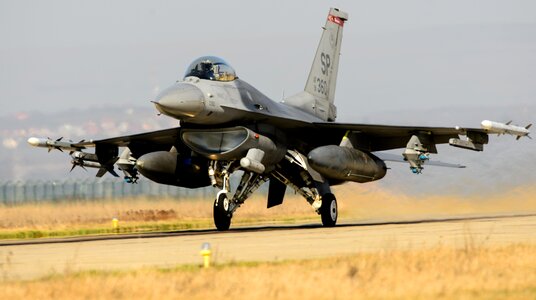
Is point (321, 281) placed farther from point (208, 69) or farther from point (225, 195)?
point (225, 195)

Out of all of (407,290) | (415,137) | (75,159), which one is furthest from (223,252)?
(75,159)

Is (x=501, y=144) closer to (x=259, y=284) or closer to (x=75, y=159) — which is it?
(x=75, y=159)

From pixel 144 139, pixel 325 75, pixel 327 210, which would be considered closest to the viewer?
pixel 327 210

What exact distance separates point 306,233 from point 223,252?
17.3ft

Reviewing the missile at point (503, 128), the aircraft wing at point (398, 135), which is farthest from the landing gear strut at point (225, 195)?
the missile at point (503, 128)

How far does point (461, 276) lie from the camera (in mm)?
12742

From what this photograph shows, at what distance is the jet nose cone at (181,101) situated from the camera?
22.5 metres

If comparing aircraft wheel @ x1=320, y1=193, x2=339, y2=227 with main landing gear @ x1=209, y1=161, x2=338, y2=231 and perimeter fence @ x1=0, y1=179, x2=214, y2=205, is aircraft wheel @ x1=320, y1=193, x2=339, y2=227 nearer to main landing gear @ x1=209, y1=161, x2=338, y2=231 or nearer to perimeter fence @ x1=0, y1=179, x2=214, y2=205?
main landing gear @ x1=209, y1=161, x2=338, y2=231

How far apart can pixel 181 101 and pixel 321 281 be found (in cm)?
1094

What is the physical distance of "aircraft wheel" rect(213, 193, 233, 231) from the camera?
24.9 meters

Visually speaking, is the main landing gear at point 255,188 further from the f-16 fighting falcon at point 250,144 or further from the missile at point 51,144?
the missile at point 51,144

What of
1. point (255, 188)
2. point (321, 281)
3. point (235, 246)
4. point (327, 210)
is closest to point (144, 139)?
point (255, 188)

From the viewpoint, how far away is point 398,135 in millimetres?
27078

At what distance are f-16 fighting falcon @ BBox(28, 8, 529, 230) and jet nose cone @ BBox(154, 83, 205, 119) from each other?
2 cm
